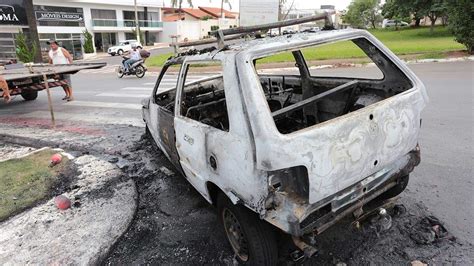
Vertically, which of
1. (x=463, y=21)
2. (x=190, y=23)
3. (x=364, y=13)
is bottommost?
(x=463, y=21)

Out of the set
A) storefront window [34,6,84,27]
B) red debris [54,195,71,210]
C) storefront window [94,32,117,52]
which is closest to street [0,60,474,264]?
red debris [54,195,71,210]

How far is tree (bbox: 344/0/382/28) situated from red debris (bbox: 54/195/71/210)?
2447 inches

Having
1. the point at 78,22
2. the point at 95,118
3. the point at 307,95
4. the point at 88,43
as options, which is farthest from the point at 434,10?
the point at 78,22

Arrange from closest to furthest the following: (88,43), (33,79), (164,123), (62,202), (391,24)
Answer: (164,123)
(62,202)
(33,79)
(88,43)
(391,24)

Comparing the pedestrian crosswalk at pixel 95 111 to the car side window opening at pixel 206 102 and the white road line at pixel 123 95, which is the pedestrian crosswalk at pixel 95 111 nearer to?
the white road line at pixel 123 95

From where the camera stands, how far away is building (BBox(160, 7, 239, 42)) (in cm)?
5900

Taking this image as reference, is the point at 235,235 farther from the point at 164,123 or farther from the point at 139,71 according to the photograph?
the point at 139,71

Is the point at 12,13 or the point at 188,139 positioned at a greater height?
the point at 12,13

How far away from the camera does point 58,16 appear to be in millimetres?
42062

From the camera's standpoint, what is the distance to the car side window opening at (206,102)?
3676 mm

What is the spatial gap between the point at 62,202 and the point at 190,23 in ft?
202

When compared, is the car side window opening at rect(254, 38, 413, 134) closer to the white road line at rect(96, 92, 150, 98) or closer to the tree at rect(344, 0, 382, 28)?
the white road line at rect(96, 92, 150, 98)

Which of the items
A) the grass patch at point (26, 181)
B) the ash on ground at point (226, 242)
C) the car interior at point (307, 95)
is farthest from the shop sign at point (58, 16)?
the ash on ground at point (226, 242)

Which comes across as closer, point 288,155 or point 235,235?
point 288,155
